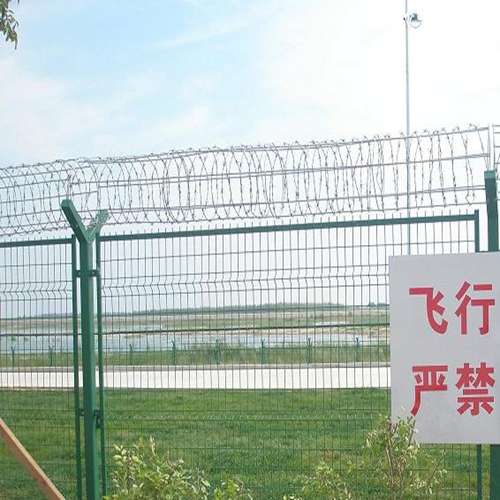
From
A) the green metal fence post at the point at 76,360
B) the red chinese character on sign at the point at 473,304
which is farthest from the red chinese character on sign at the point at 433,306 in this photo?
the green metal fence post at the point at 76,360

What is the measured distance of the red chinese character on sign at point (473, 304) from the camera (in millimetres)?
5727

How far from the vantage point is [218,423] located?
6.90 meters

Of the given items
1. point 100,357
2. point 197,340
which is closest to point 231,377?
point 197,340

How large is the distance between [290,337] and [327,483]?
1.61m

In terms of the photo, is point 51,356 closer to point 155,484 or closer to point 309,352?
point 309,352

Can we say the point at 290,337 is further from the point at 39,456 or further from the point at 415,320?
the point at 39,456

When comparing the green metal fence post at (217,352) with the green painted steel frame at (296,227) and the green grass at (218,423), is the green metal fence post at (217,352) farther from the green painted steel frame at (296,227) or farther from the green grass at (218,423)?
the green painted steel frame at (296,227)

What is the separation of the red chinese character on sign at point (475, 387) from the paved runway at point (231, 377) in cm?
57

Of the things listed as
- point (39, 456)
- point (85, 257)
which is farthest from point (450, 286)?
point (39, 456)

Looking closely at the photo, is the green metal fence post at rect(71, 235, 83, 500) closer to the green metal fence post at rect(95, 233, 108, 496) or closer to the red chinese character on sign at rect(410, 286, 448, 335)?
the green metal fence post at rect(95, 233, 108, 496)

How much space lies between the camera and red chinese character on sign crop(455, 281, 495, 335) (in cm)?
573

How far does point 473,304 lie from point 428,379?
0.56 metres

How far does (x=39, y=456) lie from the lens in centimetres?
772

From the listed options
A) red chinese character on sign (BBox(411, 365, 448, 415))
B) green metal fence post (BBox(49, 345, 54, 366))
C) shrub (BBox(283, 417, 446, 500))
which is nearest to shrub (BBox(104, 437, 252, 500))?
shrub (BBox(283, 417, 446, 500))
